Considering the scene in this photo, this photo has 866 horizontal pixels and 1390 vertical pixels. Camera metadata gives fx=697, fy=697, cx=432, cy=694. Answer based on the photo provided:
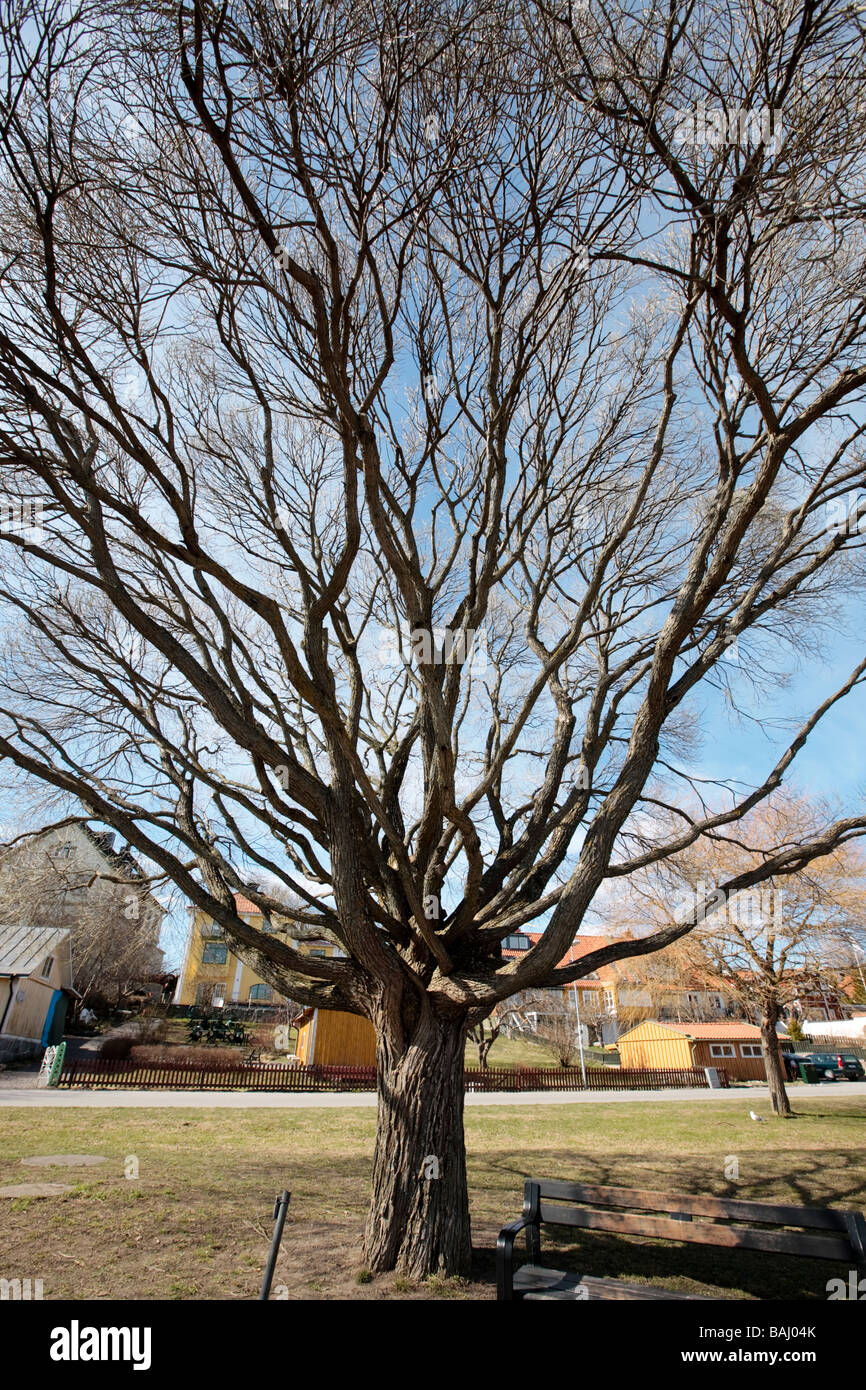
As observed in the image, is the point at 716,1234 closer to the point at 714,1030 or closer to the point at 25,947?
the point at 25,947

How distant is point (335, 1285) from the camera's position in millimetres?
4844

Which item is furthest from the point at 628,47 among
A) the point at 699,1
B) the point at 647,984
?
the point at 647,984

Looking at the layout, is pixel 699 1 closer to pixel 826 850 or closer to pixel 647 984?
pixel 826 850

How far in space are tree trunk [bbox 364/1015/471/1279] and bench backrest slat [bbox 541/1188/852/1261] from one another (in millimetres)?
931

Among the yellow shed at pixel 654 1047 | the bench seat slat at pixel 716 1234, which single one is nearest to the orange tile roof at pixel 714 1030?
the yellow shed at pixel 654 1047

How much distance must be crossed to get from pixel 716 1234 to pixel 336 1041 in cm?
2042

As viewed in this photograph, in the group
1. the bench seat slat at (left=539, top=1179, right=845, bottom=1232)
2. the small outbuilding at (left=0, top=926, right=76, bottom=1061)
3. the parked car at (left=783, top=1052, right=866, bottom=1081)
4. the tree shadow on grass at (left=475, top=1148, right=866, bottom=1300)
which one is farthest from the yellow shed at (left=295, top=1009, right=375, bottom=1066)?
the parked car at (left=783, top=1052, right=866, bottom=1081)

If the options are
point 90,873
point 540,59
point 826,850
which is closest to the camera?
point 540,59

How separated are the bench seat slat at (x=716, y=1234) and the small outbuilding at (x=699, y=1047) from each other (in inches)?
1225

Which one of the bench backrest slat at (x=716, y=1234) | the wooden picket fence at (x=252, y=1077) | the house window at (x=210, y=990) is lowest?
the wooden picket fence at (x=252, y=1077)

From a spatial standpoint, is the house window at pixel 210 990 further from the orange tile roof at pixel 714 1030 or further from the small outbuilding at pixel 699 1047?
the orange tile roof at pixel 714 1030

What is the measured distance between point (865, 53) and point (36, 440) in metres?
5.97

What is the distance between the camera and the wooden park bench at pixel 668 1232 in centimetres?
408

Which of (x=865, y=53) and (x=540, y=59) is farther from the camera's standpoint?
(x=540, y=59)
